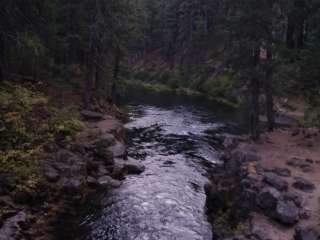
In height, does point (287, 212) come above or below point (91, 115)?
below

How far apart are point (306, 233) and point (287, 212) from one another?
71.9 inches

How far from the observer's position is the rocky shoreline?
14578mm

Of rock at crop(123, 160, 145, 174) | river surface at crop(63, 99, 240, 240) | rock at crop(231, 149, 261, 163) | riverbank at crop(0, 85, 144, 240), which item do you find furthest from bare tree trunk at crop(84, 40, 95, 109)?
rock at crop(231, 149, 261, 163)

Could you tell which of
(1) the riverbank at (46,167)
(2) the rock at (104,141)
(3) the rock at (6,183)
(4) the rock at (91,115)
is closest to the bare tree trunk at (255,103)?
(1) the riverbank at (46,167)

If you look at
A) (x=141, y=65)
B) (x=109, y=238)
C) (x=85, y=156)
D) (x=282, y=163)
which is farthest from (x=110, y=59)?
(x=141, y=65)

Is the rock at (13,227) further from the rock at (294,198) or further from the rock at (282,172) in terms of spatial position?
the rock at (282,172)

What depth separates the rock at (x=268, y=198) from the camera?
49.1ft

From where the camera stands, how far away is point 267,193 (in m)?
15.3

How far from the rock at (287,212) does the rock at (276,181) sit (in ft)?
5.10

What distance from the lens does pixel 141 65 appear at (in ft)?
274

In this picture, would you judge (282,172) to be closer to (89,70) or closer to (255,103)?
(255,103)

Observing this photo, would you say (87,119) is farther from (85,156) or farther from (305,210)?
(305,210)

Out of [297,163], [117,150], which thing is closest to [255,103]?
[297,163]

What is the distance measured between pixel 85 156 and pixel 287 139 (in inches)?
501
